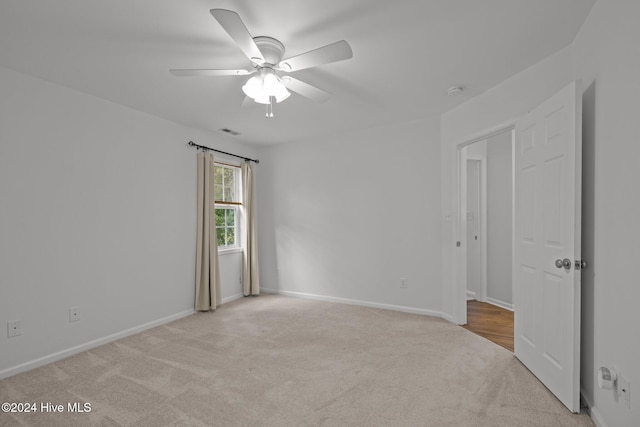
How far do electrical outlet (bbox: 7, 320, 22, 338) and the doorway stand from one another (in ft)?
15.4

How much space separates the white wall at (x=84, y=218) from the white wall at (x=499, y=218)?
4218 mm

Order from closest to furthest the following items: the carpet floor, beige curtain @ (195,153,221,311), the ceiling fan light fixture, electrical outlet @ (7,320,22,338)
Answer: the carpet floor, the ceiling fan light fixture, electrical outlet @ (7,320,22,338), beige curtain @ (195,153,221,311)

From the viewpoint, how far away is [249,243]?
4.91 meters

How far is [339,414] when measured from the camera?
1.96m

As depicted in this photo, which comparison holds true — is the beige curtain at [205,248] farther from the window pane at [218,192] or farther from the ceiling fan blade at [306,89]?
the ceiling fan blade at [306,89]

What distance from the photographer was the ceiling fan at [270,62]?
5.79ft

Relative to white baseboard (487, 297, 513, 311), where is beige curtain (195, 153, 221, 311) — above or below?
above

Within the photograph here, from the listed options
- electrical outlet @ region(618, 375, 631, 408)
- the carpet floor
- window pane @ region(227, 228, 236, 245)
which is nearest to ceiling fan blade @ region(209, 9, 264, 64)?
the carpet floor

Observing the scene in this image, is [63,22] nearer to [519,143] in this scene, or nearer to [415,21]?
[415,21]

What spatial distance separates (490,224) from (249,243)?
3.63 metres

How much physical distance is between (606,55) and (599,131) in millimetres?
410

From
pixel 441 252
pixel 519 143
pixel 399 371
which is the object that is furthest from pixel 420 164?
pixel 399 371

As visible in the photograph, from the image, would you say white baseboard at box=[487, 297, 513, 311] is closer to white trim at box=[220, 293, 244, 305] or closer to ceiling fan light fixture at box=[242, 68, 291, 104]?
white trim at box=[220, 293, 244, 305]

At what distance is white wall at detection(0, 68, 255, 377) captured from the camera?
256cm
